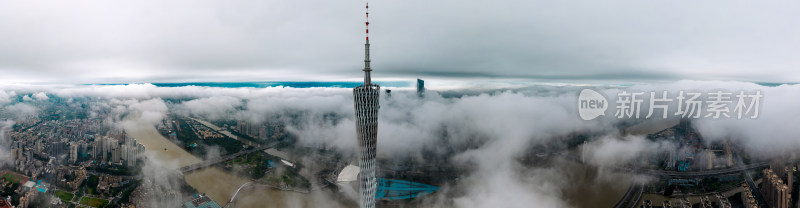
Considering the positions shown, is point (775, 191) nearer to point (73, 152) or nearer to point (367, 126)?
point (367, 126)

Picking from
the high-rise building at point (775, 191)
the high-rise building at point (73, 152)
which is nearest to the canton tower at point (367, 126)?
the high-rise building at point (73, 152)

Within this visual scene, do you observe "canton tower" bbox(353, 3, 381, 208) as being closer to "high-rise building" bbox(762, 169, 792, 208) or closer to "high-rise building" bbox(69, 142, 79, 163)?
"high-rise building" bbox(69, 142, 79, 163)

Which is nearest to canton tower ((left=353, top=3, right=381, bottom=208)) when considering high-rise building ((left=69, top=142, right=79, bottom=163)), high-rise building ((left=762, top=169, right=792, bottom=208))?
high-rise building ((left=69, top=142, right=79, bottom=163))

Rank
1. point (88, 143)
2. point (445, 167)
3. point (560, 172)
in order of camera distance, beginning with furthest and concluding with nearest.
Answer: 1. point (445, 167)
2. point (560, 172)
3. point (88, 143)

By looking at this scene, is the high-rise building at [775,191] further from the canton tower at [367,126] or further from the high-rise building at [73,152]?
the high-rise building at [73,152]

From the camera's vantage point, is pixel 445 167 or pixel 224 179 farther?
pixel 445 167

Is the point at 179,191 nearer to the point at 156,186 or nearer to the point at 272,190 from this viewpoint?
the point at 156,186

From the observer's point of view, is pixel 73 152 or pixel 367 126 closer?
pixel 367 126

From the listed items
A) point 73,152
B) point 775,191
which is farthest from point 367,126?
point 775,191

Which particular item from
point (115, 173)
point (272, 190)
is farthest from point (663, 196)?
point (115, 173)
